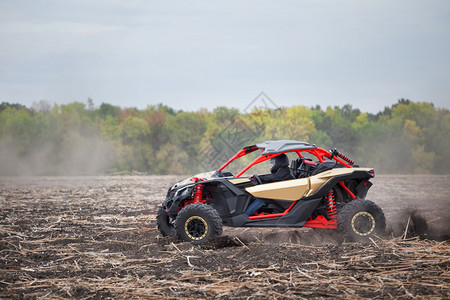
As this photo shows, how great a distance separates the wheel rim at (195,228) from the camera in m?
9.48

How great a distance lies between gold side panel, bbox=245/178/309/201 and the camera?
377 inches

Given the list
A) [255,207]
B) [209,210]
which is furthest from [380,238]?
[209,210]

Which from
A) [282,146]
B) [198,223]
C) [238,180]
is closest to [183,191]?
[198,223]

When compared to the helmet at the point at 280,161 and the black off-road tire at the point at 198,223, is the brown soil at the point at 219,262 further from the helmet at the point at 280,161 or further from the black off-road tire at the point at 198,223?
the helmet at the point at 280,161

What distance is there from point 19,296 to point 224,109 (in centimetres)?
3968

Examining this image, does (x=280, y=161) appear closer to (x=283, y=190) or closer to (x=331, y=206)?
(x=283, y=190)

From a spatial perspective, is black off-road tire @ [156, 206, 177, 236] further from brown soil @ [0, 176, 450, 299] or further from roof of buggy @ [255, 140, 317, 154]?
roof of buggy @ [255, 140, 317, 154]

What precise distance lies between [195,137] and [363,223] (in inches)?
1421

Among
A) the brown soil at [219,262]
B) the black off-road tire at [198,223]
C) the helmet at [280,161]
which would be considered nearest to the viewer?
the brown soil at [219,262]

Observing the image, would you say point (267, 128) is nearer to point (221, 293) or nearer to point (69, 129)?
point (69, 129)

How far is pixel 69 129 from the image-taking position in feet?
153

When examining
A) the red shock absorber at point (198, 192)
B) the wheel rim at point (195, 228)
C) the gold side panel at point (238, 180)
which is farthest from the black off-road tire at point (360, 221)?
the red shock absorber at point (198, 192)

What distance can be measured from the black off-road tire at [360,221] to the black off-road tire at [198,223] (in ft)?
7.65
